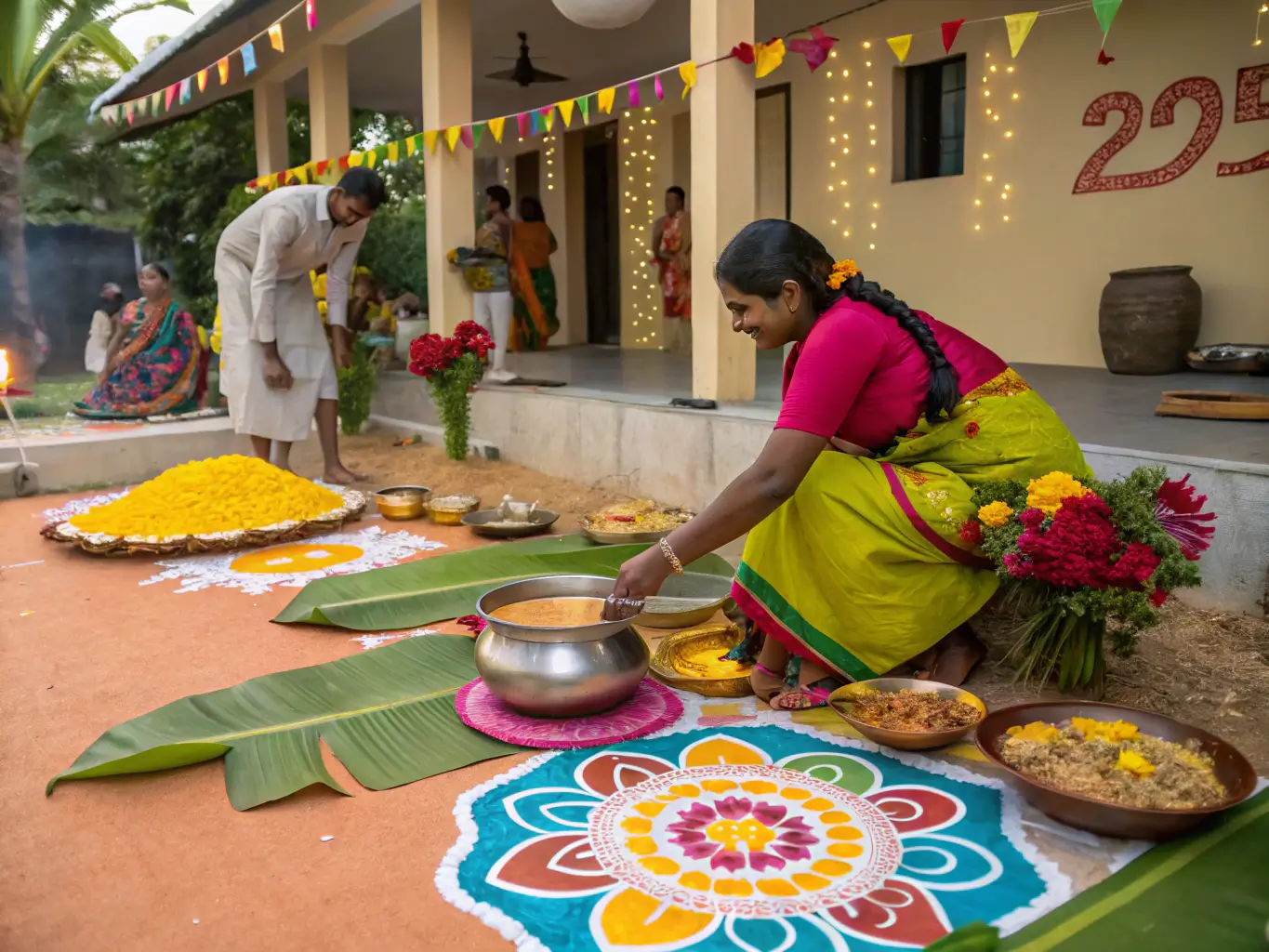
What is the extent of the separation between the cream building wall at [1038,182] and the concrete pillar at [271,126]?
5.70m

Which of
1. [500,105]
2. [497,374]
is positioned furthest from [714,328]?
[500,105]

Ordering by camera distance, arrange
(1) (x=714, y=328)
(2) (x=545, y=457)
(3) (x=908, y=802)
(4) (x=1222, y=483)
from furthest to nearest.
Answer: (2) (x=545, y=457) → (1) (x=714, y=328) → (4) (x=1222, y=483) → (3) (x=908, y=802)

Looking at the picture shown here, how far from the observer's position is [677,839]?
2158mm

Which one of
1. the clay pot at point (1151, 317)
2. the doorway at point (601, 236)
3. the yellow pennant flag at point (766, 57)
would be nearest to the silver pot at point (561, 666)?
the yellow pennant flag at point (766, 57)

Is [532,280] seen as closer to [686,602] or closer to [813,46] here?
[813,46]

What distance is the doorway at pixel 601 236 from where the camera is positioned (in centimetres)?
1253

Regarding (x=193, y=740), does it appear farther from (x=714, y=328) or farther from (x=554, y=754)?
(x=714, y=328)

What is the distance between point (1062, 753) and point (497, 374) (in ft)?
19.9

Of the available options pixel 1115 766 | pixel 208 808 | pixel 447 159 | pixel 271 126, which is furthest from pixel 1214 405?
pixel 271 126

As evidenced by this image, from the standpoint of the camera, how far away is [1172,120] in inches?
270

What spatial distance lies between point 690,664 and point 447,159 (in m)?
5.90

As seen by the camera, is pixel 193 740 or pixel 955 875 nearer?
pixel 955 875

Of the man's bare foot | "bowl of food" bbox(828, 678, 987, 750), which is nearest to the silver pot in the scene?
"bowl of food" bbox(828, 678, 987, 750)

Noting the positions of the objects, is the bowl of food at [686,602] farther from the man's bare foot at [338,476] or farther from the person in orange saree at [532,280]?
the person in orange saree at [532,280]
